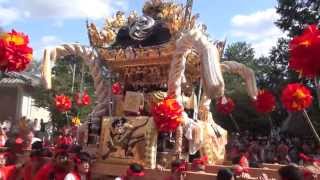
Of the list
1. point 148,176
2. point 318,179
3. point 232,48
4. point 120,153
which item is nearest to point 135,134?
point 120,153

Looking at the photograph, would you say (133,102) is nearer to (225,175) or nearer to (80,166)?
(80,166)

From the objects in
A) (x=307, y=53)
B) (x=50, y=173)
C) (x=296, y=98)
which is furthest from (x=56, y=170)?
(x=296, y=98)

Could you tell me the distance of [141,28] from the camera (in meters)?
10.1

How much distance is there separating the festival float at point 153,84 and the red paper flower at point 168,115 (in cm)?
2

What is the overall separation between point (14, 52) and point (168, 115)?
2.65m

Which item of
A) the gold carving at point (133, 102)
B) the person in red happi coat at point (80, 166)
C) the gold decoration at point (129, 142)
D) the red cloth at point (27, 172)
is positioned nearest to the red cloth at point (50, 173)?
the person in red happi coat at point (80, 166)

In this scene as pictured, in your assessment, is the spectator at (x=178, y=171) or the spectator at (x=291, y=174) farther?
the spectator at (x=178, y=171)

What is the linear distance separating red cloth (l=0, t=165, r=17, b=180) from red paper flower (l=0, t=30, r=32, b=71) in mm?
1429

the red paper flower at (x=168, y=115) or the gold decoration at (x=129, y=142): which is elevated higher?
the red paper flower at (x=168, y=115)

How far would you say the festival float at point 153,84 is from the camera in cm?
855

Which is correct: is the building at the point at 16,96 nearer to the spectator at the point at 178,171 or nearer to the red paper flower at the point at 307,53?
the spectator at the point at 178,171

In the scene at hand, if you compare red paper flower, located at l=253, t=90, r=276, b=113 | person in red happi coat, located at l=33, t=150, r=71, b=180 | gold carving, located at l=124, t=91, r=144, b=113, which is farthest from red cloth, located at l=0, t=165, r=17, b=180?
red paper flower, located at l=253, t=90, r=276, b=113

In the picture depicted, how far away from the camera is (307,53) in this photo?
5422 millimetres

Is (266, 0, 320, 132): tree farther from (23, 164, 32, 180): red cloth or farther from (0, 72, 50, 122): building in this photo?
(23, 164, 32, 180): red cloth
